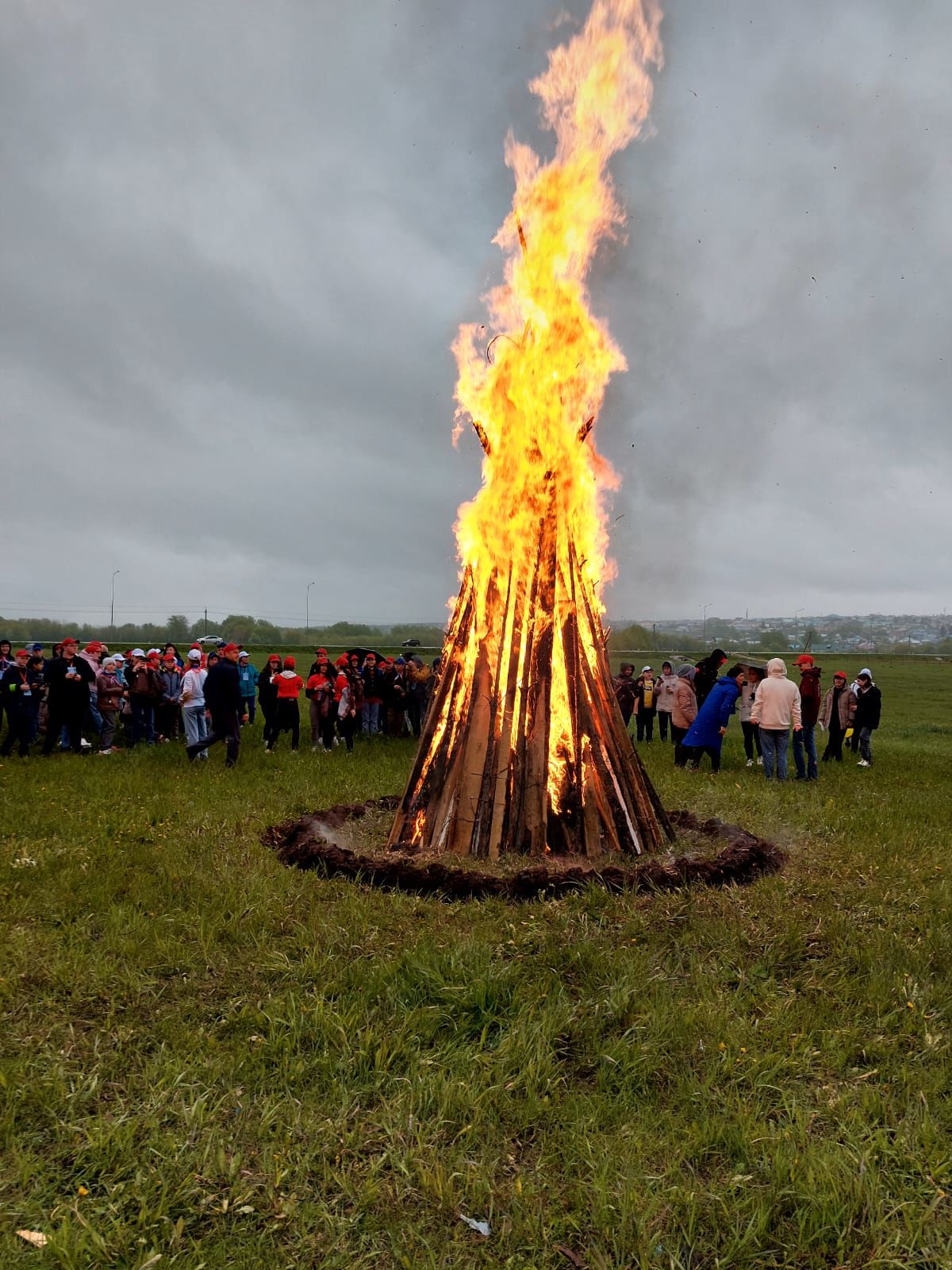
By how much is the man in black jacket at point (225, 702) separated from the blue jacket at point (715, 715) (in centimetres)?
719

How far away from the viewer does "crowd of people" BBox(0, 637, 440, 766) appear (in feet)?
43.5

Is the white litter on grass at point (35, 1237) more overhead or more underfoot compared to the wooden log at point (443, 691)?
more underfoot

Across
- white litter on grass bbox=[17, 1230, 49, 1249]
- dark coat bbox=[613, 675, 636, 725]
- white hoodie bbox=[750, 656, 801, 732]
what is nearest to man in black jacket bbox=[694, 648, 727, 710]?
dark coat bbox=[613, 675, 636, 725]

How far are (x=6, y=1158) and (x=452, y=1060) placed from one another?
6.38ft

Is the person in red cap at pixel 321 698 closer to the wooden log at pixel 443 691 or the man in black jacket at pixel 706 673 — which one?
the man in black jacket at pixel 706 673

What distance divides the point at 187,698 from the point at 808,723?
424 inches

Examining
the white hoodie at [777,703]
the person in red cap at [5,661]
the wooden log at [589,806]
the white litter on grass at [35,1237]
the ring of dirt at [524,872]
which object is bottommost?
the white litter on grass at [35,1237]

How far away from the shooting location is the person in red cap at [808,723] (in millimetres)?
12984

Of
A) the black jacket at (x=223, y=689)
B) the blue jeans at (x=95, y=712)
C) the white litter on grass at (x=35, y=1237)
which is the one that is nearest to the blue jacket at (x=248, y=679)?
the blue jeans at (x=95, y=712)

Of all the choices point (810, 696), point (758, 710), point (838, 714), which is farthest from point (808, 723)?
point (838, 714)

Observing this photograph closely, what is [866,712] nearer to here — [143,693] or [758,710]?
[758,710]

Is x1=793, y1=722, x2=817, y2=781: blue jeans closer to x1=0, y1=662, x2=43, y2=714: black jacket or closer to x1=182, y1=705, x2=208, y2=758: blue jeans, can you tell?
x1=182, y1=705, x2=208, y2=758: blue jeans

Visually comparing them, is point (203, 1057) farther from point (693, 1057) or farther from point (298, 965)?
point (693, 1057)

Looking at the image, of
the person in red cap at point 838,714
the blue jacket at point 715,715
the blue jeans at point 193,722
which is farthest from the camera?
the person in red cap at point 838,714
